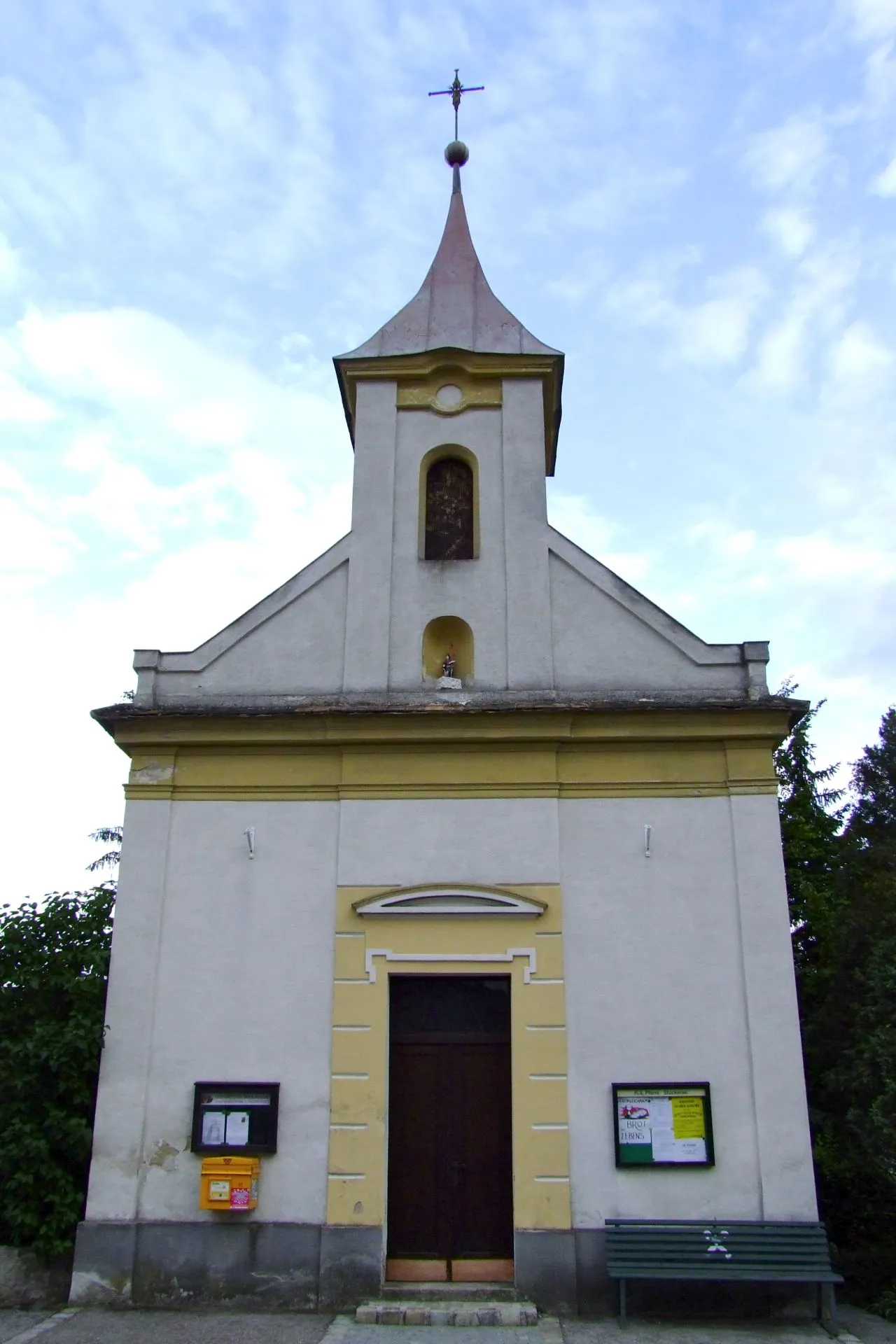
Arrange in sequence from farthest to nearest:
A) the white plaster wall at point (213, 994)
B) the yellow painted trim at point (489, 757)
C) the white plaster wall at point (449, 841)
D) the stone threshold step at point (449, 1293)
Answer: the yellow painted trim at point (489, 757), the white plaster wall at point (449, 841), the white plaster wall at point (213, 994), the stone threshold step at point (449, 1293)

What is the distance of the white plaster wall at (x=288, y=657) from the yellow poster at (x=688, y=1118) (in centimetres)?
531

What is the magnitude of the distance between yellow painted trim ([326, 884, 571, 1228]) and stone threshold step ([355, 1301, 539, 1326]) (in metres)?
0.73

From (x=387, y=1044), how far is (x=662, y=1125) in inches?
104

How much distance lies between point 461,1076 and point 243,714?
4.22 m

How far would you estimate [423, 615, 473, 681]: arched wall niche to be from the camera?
11703mm

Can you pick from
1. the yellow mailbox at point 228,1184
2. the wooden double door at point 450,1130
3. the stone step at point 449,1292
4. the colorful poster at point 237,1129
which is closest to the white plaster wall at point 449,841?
the wooden double door at point 450,1130

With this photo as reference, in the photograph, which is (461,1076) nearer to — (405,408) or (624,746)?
(624,746)

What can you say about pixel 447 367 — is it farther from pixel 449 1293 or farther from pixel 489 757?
pixel 449 1293

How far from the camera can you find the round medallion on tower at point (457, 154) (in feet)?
54.2

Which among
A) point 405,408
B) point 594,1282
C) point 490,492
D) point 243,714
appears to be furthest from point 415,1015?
point 405,408

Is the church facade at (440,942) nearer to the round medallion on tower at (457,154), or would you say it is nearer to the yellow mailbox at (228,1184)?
the yellow mailbox at (228,1184)

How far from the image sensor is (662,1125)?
9.77 metres

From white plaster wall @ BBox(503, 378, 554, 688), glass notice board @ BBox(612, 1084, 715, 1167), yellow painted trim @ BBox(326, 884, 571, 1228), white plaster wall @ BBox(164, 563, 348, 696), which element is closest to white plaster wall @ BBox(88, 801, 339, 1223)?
yellow painted trim @ BBox(326, 884, 571, 1228)

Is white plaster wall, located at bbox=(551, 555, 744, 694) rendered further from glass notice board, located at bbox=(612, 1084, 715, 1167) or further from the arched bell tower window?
glass notice board, located at bbox=(612, 1084, 715, 1167)
